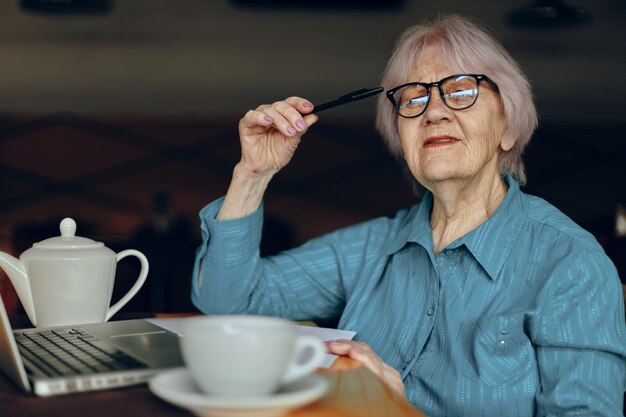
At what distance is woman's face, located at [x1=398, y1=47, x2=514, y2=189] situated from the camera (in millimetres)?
1593

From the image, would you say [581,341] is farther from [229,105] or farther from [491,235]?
[229,105]

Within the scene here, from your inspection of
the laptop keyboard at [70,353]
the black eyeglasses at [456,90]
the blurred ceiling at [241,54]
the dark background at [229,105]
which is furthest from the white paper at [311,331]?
the blurred ceiling at [241,54]

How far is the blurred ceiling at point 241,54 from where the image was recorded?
15.0ft

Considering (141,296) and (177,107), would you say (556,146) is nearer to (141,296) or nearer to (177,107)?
(177,107)

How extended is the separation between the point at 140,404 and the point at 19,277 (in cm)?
51

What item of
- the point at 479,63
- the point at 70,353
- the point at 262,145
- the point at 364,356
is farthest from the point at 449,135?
the point at 70,353

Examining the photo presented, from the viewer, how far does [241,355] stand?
2.35 ft

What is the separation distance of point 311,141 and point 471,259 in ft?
10.4

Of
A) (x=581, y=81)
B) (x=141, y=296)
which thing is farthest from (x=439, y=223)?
(x=581, y=81)

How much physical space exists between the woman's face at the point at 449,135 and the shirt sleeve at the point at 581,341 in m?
0.33

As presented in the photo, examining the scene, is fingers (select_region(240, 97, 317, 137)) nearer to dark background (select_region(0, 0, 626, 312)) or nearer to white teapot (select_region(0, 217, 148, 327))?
white teapot (select_region(0, 217, 148, 327))

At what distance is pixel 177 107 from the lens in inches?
182

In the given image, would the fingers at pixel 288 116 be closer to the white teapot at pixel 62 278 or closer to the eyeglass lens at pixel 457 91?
the eyeglass lens at pixel 457 91

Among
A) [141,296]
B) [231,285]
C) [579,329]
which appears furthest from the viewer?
[141,296]
